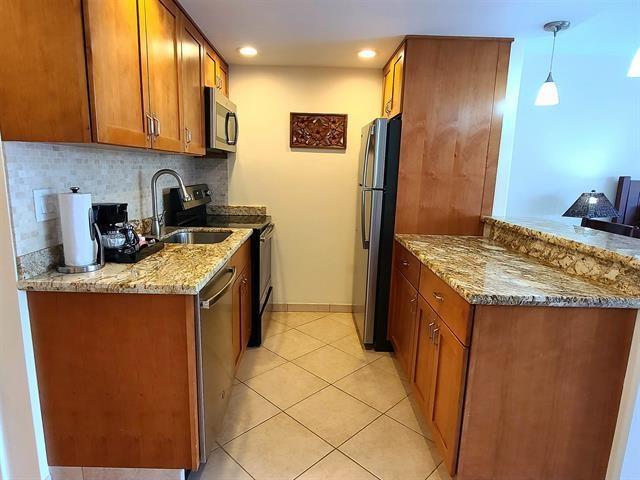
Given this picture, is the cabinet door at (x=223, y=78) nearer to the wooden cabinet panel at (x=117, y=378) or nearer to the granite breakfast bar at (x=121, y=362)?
the granite breakfast bar at (x=121, y=362)

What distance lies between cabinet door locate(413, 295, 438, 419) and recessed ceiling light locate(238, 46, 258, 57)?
2.14 meters

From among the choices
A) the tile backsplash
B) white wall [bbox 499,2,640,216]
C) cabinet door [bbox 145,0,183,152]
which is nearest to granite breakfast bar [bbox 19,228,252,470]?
the tile backsplash

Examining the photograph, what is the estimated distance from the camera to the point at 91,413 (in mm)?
1460

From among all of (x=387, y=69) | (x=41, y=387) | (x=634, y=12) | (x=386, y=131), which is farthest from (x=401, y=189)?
(x=41, y=387)

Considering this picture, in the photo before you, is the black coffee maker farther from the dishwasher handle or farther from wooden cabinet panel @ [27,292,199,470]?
the dishwasher handle

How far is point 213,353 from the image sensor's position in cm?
165

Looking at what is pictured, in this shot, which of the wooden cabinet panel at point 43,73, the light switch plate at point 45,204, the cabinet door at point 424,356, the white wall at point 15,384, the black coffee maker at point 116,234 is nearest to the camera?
the wooden cabinet panel at point 43,73

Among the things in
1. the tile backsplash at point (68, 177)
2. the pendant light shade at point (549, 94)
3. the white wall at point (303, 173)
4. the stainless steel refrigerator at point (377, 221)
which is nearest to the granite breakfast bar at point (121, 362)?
the tile backsplash at point (68, 177)

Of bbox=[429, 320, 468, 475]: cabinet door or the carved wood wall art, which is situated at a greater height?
the carved wood wall art

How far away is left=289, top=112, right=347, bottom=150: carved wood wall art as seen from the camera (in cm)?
325

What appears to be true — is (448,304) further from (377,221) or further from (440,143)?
(440,143)

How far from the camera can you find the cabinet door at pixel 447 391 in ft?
4.81

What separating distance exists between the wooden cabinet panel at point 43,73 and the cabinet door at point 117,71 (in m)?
0.03

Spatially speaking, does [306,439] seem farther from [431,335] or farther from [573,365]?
[573,365]
